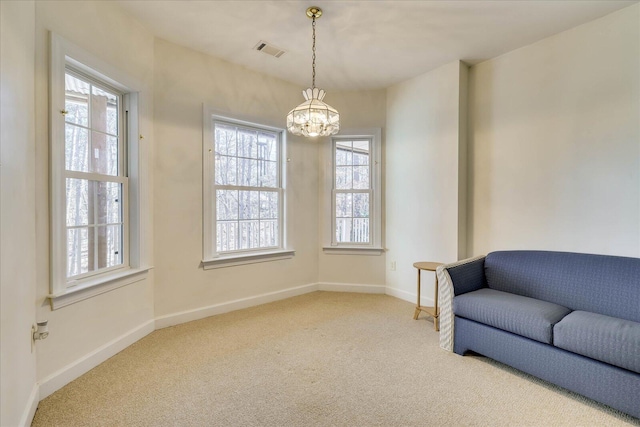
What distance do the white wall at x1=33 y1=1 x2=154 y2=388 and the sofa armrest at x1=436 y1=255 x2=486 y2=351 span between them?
8.79 ft

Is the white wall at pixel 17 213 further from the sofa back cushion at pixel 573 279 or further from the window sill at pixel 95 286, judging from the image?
the sofa back cushion at pixel 573 279

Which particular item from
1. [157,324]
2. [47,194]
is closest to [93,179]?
[47,194]

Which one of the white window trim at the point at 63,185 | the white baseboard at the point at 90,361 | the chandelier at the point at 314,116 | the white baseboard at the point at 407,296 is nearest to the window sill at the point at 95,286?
the white window trim at the point at 63,185

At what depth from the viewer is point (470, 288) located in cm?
268

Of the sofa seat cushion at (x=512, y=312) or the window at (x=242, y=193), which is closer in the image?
the sofa seat cushion at (x=512, y=312)

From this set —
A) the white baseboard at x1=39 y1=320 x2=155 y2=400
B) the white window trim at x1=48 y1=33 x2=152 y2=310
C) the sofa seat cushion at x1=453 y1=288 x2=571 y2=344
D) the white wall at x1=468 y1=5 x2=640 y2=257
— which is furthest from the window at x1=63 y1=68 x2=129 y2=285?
the white wall at x1=468 y1=5 x2=640 y2=257

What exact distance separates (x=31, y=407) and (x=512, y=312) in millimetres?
3072

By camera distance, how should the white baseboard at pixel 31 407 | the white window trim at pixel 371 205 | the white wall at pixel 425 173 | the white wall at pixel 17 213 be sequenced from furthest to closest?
the white window trim at pixel 371 205
the white wall at pixel 425 173
the white baseboard at pixel 31 407
the white wall at pixel 17 213

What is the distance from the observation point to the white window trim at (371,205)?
4.12 m

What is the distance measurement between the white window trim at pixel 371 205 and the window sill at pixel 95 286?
227 cm

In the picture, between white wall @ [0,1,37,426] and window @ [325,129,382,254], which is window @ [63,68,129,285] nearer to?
white wall @ [0,1,37,426]

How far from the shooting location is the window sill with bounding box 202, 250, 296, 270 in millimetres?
3281

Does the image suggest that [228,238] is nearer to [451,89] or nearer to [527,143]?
[451,89]

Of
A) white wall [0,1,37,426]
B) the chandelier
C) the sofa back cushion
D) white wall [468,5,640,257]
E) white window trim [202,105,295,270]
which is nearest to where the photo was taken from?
white wall [0,1,37,426]
